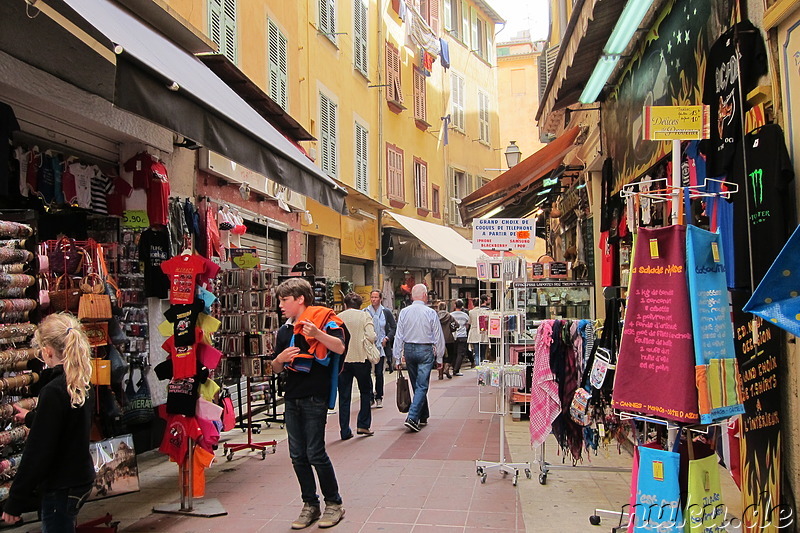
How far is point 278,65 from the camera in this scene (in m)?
12.5

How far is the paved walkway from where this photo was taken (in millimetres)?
4977

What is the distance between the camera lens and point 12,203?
589cm

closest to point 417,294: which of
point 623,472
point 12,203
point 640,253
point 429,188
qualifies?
point 623,472

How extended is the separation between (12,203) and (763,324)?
5849mm

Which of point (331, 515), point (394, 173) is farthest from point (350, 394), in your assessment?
point (394, 173)

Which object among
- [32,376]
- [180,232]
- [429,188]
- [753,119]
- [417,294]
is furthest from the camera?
[429,188]

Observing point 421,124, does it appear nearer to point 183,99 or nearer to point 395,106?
point 395,106

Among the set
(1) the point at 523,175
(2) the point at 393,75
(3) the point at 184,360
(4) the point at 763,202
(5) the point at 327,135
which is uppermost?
(2) the point at 393,75

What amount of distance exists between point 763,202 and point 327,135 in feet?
40.3

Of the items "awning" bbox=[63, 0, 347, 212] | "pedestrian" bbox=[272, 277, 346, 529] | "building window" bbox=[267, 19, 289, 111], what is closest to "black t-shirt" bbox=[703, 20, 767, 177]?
"pedestrian" bbox=[272, 277, 346, 529]

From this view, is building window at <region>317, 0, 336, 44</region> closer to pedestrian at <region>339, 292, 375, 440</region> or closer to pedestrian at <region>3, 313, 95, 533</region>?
pedestrian at <region>339, 292, 375, 440</region>

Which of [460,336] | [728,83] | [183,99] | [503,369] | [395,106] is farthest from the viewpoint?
[395,106]

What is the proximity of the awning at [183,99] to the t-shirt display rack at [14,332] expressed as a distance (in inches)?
57.1

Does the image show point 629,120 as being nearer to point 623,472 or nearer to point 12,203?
point 623,472
